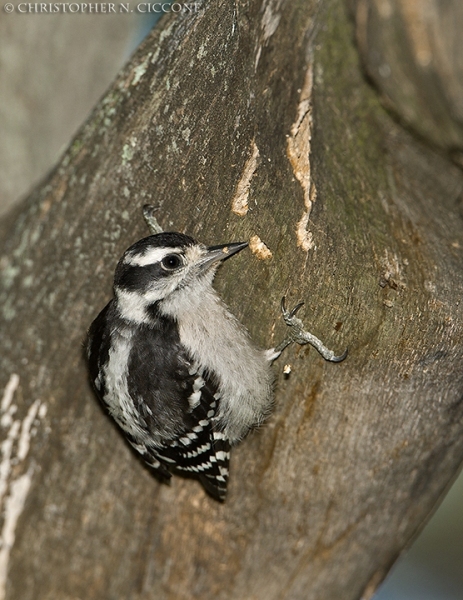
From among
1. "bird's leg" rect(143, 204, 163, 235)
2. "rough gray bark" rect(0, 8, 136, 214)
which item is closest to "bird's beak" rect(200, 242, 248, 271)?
"bird's leg" rect(143, 204, 163, 235)

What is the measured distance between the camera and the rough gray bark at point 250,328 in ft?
11.0

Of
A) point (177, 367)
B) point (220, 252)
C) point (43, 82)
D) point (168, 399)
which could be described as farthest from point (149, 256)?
point (43, 82)

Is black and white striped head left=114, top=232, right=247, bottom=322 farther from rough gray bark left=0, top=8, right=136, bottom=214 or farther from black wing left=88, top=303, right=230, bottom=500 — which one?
rough gray bark left=0, top=8, right=136, bottom=214

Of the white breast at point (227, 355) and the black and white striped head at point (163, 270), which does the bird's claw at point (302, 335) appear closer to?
the white breast at point (227, 355)

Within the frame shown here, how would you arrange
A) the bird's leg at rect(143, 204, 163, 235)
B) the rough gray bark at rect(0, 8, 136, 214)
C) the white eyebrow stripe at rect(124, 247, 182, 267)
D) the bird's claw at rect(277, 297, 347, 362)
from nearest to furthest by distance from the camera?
1. the bird's claw at rect(277, 297, 347, 362)
2. the white eyebrow stripe at rect(124, 247, 182, 267)
3. the bird's leg at rect(143, 204, 163, 235)
4. the rough gray bark at rect(0, 8, 136, 214)

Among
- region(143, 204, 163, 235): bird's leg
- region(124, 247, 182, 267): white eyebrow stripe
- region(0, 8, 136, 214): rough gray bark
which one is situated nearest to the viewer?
region(124, 247, 182, 267): white eyebrow stripe

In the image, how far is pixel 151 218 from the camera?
3545mm

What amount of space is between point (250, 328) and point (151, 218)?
0.78 meters

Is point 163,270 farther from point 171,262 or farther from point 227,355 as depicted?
point 227,355

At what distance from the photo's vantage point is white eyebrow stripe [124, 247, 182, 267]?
11.3ft

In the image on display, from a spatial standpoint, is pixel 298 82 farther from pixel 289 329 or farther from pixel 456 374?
pixel 456 374

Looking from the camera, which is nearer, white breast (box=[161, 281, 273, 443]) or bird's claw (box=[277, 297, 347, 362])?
bird's claw (box=[277, 297, 347, 362])

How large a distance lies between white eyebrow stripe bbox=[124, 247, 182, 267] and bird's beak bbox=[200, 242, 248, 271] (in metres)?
0.15

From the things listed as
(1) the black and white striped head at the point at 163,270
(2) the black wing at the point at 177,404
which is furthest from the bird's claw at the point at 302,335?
(2) the black wing at the point at 177,404
